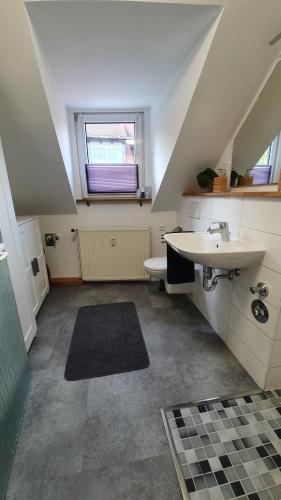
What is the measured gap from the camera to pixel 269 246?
1.14 meters

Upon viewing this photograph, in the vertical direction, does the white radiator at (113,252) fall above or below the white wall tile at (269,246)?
below

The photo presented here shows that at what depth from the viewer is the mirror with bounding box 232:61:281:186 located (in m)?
1.37

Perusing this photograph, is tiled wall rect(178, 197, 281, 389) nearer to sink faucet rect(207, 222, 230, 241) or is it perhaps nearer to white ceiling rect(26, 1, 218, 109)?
sink faucet rect(207, 222, 230, 241)

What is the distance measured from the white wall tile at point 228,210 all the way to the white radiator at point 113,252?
0.98 meters

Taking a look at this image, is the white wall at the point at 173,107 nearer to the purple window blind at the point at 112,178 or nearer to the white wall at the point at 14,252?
the purple window blind at the point at 112,178

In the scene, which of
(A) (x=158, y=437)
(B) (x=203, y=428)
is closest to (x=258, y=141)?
(B) (x=203, y=428)

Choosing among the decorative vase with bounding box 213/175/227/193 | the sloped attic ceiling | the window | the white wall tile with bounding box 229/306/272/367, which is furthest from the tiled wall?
the sloped attic ceiling

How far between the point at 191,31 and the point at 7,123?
133 cm

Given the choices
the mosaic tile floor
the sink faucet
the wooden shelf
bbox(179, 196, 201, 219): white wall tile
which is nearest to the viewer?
the mosaic tile floor

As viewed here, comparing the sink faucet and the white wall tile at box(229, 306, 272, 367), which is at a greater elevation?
the sink faucet

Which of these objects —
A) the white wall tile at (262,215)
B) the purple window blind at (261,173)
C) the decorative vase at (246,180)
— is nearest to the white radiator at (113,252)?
the decorative vase at (246,180)

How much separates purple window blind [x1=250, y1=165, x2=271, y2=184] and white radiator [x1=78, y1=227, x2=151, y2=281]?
48.2 inches

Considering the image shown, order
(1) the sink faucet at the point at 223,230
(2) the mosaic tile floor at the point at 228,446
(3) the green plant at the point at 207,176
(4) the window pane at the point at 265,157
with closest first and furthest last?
(2) the mosaic tile floor at the point at 228,446 → (1) the sink faucet at the point at 223,230 → (4) the window pane at the point at 265,157 → (3) the green plant at the point at 207,176

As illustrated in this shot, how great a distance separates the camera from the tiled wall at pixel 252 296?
3.67ft
